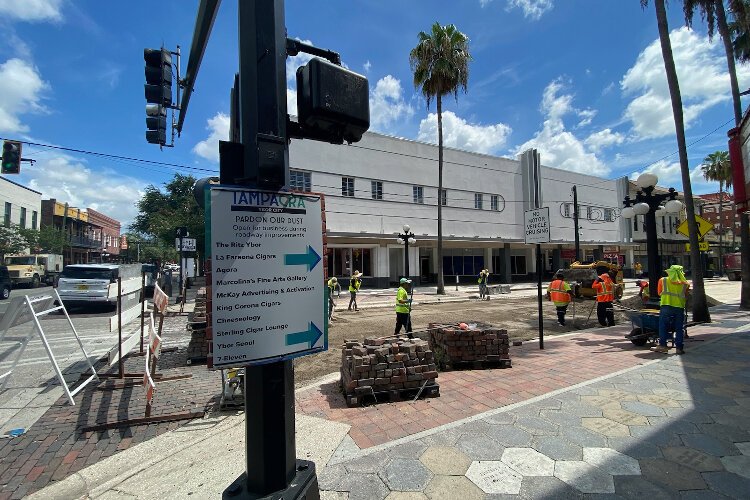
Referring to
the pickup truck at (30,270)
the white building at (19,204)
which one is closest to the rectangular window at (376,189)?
the pickup truck at (30,270)

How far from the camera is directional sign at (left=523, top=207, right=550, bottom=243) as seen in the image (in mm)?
7207

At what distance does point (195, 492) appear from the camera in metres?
2.83

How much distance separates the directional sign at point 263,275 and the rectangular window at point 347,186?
22.6m

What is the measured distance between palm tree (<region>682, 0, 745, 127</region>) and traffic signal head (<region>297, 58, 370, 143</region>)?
56.9 feet

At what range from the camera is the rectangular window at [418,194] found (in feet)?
89.9

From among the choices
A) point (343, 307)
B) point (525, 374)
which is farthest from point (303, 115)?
point (343, 307)

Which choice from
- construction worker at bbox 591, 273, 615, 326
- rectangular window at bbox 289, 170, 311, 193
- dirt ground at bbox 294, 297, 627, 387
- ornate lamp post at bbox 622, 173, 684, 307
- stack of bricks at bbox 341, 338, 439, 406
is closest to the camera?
stack of bricks at bbox 341, 338, 439, 406

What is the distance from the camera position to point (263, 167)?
1803mm

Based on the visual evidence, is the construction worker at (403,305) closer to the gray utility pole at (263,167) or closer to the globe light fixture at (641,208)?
the globe light fixture at (641,208)

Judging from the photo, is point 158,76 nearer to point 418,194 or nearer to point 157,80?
point 157,80

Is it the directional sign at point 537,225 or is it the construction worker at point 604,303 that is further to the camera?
the construction worker at point 604,303

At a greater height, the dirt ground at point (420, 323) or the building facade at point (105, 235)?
the building facade at point (105, 235)

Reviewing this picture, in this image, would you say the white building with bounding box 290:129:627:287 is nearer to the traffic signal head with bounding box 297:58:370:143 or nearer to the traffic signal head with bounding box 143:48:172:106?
the traffic signal head with bounding box 143:48:172:106

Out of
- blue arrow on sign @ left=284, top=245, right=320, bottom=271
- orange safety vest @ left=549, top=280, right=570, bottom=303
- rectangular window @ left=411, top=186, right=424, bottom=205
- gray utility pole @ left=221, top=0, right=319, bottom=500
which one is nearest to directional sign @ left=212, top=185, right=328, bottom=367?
blue arrow on sign @ left=284, top=245, right=320, bottom=271
